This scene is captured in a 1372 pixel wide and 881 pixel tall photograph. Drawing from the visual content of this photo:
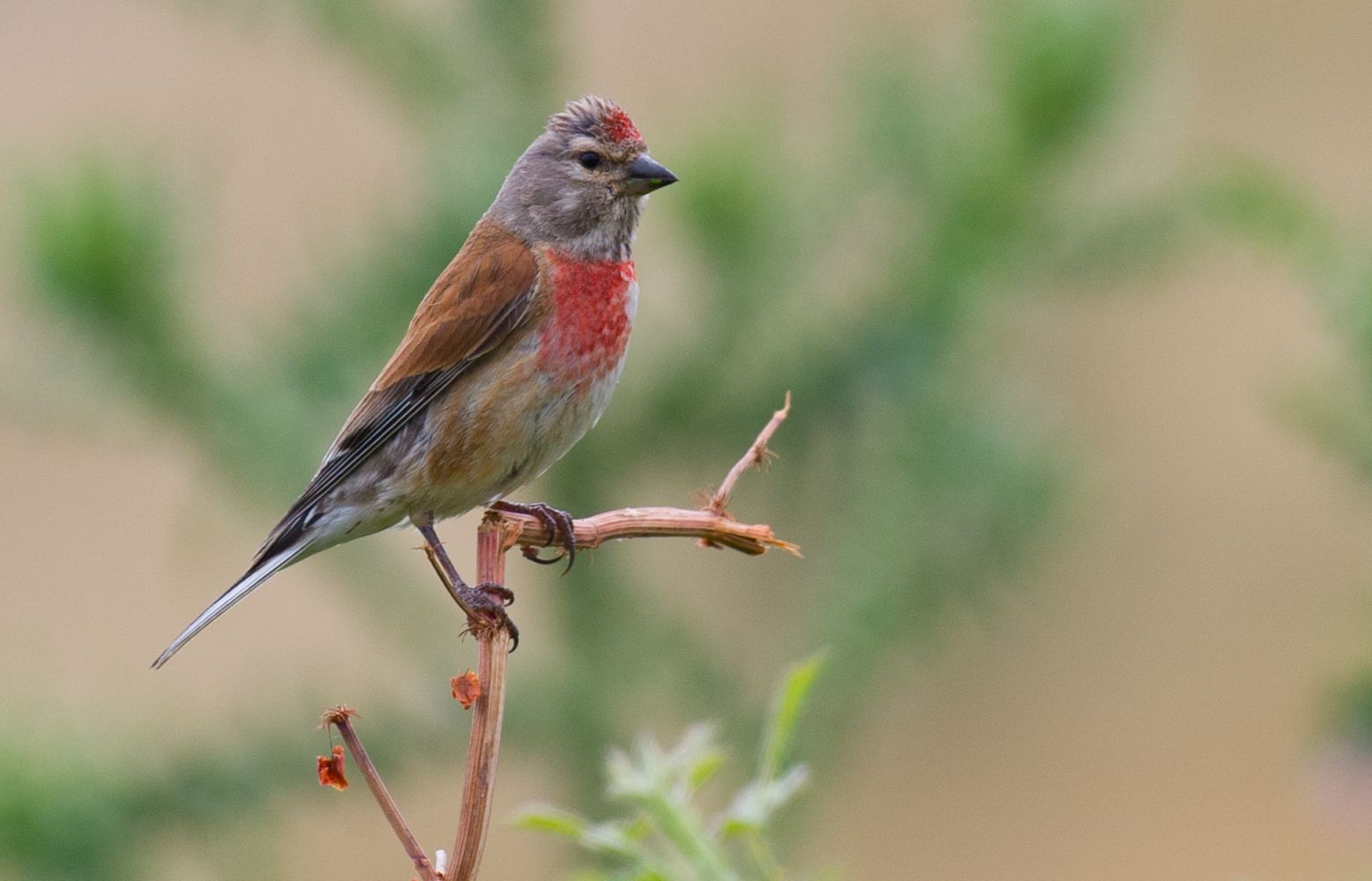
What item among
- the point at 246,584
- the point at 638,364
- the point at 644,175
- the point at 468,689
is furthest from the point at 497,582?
the point at 638,364

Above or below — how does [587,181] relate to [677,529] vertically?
above

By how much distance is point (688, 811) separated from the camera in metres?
1.40

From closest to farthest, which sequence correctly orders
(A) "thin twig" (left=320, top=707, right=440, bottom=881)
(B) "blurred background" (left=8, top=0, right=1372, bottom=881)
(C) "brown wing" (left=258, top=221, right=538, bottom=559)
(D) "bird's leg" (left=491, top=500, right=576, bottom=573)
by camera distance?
(A) "thin twig" (left=320, top=707, right=440, bottom=881), (D) "bird's leg" (left=491, top=500, right=576, bottom=573), (C) "brown wing" (left=258, top=221, right=538, bottom=559), (B) "blurred background" (left=8, top=0, right=1372, bottom=881)

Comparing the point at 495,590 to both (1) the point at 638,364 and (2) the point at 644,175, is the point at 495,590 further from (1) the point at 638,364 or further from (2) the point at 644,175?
(1) the point at 638,364

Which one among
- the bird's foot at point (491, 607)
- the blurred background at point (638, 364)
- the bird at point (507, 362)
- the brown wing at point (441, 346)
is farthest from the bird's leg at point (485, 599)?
the blurred background at point (638, 364)

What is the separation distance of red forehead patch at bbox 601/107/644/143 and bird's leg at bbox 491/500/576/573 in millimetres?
686

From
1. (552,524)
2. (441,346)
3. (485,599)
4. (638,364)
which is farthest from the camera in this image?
(638,364)

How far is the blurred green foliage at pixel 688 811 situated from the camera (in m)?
1.28

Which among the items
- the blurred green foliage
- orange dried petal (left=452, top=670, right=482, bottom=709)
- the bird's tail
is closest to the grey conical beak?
the bird's tail

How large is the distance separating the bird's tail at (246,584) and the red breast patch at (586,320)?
20.4 inches

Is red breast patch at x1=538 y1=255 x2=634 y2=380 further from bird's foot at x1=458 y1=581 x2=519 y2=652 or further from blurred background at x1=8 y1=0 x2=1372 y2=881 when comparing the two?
blurred background at x1=8 y1=0 x2=1372 y2=881

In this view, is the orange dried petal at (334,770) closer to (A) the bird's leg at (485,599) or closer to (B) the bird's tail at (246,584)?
(A) the bird's leg at (485,599)

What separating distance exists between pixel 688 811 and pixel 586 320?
153 cm

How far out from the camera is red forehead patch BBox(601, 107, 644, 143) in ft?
9.59
